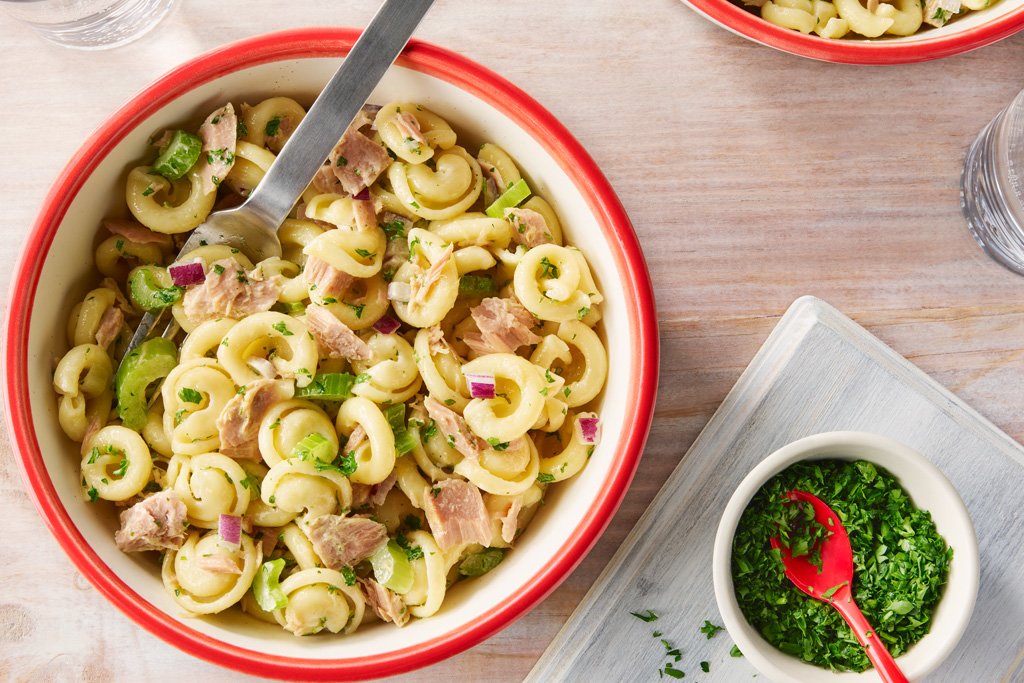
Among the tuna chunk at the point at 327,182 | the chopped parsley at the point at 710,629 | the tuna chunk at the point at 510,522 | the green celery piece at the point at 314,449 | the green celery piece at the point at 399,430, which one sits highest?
the tuna chunk at the point at 327,182

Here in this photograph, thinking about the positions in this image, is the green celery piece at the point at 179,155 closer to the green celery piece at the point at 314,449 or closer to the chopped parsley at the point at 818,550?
the green celery piece at the point at 314,449

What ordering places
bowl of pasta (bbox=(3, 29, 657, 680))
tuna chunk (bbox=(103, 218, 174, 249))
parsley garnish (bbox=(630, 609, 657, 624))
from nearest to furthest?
bowl of pasta (bbox=(3, 29, 657, 680)), tuna chunk (bbox=(103, 218, 174, 249)), parsley garnish (bbox=(630, 609, 657, 624))

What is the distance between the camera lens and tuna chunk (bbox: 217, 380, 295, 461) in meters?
1.39

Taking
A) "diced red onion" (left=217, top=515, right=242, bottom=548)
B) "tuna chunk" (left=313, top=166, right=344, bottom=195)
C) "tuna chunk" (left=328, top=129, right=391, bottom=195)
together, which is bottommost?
"diced red onion" (left=217, top=515, right=242, bottom=548)

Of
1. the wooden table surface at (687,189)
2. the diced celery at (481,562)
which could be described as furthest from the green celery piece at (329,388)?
the wooden table surface at (687,189)

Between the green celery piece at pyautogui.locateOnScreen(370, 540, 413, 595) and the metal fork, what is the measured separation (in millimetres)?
555

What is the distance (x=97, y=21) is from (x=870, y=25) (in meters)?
1.48

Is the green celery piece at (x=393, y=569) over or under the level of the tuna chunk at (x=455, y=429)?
under

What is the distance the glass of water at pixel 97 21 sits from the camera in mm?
1615

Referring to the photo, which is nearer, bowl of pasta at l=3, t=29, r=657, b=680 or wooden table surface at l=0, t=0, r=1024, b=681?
bowl of pasta at l=3, t=29, r=657, b=680

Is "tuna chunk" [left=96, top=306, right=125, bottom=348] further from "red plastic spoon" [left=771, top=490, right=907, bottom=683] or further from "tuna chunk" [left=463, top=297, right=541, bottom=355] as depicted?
"red plastic spoon" [left=771, top=490, right=907, bottom=683]

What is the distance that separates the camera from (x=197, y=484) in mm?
1383

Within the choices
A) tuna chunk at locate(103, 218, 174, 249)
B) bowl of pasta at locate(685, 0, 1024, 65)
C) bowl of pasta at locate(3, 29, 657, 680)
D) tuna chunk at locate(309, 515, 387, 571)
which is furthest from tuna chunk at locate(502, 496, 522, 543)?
bowl of pasta at locate(685, 0, 1024, 65)

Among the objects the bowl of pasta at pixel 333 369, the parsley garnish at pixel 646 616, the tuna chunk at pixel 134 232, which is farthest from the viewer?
the parsley garnish at pixel 646 616
